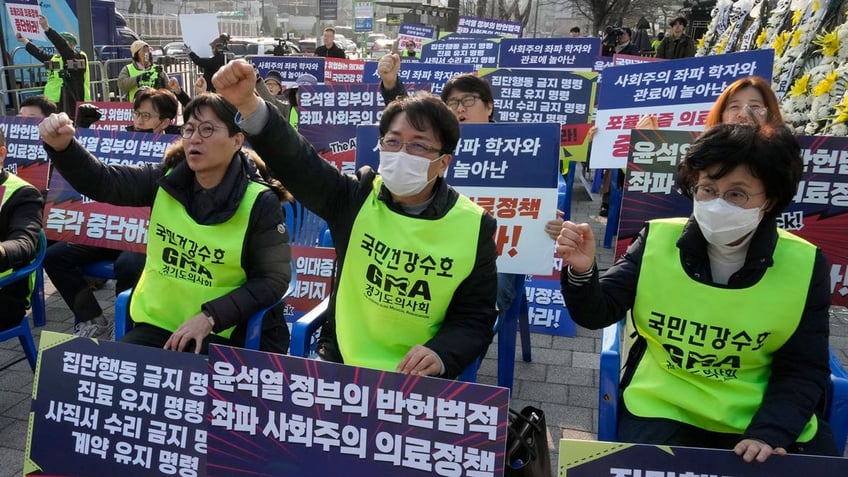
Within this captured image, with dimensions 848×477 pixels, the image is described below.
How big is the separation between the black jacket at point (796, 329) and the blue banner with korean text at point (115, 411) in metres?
1.24

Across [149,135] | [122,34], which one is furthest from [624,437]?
[122,34]

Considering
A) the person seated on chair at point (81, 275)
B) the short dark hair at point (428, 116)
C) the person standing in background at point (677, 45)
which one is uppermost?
the person standing in background at point (677, 45)

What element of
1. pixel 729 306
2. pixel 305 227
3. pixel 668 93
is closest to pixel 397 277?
pixel 729 306

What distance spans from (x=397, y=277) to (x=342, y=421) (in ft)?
2.09

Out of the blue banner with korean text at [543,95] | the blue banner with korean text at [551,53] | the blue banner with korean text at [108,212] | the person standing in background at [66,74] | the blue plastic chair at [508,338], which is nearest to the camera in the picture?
the blue plastic chair at [508,338]

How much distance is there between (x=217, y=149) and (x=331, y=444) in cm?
143

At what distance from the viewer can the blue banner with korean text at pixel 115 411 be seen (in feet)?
6.97

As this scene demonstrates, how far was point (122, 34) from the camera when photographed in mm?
18062

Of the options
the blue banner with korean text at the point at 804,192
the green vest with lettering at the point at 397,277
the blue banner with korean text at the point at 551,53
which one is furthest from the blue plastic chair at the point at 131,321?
the blue banner with korean text at the point at 551,53

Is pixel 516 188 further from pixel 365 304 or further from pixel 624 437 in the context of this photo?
pixel 624 437

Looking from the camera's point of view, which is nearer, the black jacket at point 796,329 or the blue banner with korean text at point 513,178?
the black jacket at point 796,329

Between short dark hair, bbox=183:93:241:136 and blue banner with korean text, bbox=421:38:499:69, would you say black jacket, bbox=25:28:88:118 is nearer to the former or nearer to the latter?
blue banner with korean text, bbox=421:38:499:69

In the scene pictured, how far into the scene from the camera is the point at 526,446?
84.4 inches

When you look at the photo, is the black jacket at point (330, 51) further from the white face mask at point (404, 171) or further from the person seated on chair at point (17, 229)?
the white face mask at point (404, 171)
